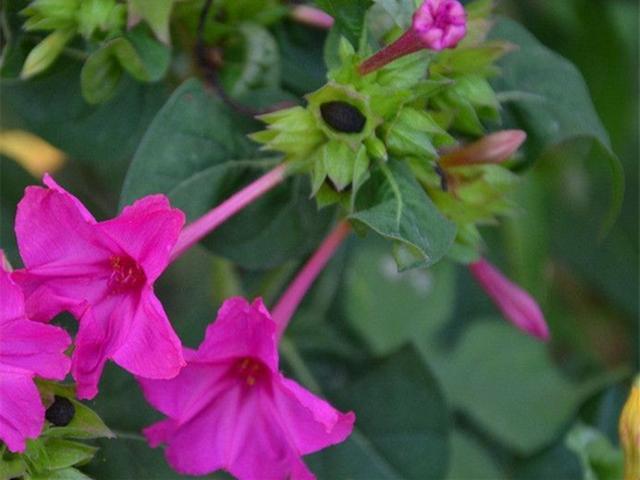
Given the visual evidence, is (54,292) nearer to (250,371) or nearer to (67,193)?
(67,193)

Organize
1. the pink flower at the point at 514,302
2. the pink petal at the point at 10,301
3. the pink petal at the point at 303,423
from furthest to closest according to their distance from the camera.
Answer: the pink flower at the point at 514,302 < the pink petal at the point at 303,423 < the pink petal at the point at 10,301

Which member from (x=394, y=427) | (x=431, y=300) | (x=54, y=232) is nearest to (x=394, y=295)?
(x=431, y=300)

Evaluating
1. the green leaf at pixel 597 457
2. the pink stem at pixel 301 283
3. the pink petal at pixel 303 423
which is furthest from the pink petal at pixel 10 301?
the green leaf at pixel 597 457

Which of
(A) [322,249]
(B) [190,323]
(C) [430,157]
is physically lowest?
(B) [190,323]

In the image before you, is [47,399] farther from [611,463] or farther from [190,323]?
[611,463]

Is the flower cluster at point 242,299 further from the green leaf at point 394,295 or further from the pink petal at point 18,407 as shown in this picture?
the green leaf at point 394,295

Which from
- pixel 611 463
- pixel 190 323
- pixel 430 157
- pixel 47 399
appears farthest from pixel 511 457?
pixel 47 399

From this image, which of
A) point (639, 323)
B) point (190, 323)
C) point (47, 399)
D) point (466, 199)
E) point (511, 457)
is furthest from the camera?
point (639, 323)
